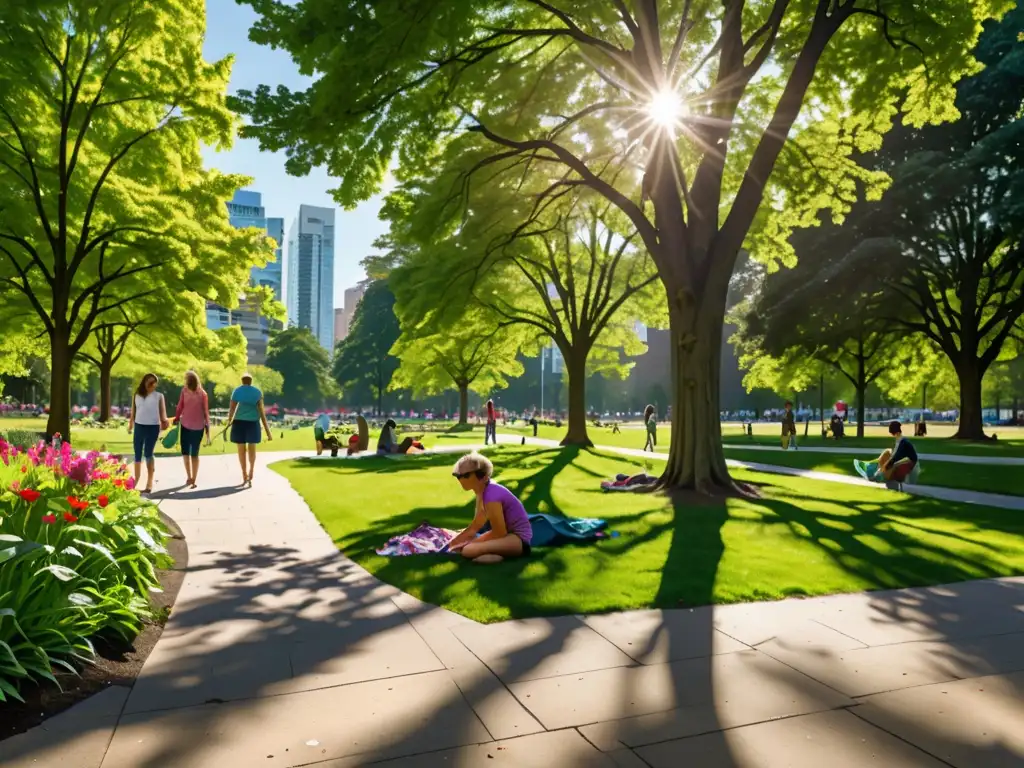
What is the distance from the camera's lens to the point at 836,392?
6762 cm

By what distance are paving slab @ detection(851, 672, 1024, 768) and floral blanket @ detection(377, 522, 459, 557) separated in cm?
445

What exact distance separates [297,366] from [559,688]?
81152mm

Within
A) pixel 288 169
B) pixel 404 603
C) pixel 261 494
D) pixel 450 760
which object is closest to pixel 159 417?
pixel 261 494

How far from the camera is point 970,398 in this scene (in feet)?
97.7

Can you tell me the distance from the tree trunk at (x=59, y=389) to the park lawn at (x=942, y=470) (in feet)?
61.2

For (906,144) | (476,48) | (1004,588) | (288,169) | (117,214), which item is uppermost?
(906,144)

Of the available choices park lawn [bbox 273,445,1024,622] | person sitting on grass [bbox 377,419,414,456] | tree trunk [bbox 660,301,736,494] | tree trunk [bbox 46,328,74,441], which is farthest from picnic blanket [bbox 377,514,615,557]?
person sitting on grass [bbox 377,419,414,456]

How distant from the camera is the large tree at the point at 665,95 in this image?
909cm

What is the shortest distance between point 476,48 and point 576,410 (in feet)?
52.5

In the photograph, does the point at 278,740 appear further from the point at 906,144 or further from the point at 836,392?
the point at 836,392

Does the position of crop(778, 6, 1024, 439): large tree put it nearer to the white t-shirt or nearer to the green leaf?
the white t-shirt

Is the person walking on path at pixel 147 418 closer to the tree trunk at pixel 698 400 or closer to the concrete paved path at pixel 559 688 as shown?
the concrete paved path at pixel 559 688

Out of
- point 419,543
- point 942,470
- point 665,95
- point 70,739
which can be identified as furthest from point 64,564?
point 942,470

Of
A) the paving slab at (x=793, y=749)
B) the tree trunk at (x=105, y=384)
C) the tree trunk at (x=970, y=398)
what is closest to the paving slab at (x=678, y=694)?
the paving slab at (x=793, y=749)
